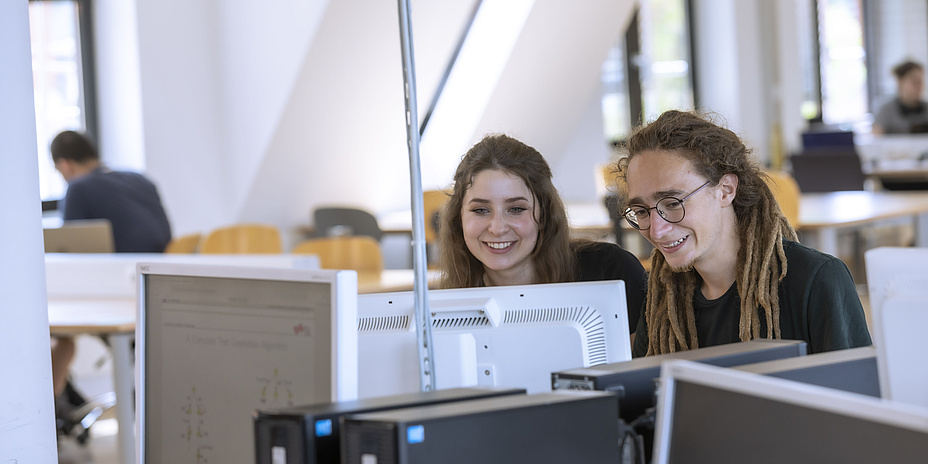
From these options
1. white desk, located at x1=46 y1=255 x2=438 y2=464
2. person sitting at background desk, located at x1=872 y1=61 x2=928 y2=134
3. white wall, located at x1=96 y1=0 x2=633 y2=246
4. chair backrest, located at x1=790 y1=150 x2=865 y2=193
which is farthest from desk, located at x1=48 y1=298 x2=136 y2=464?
person sitting at background desk, located at x1=872 y1=61 x2=928 y2=134

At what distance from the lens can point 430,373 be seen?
1.41 meters

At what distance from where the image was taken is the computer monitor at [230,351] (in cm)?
121

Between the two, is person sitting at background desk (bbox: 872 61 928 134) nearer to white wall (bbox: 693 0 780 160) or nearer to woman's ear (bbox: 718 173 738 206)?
white wall (bbox: 693 0 780 160)

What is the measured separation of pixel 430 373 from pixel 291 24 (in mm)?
4035

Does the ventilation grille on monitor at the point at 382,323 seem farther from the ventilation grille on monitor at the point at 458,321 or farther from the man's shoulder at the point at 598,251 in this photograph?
the man's shoulder at the point at 598,251

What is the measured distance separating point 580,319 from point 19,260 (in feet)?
2.76

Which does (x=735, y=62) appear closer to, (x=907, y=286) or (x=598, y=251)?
(x=598, y=251)

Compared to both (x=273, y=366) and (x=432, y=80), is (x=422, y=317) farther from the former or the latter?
Answer: (x=432, y=80)

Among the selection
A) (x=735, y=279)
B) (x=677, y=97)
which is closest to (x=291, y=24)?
(x=735, y=279)

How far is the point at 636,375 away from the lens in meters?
1.20

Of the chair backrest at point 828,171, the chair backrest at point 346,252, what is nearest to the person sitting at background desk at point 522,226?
the chair backrest at point 346,252

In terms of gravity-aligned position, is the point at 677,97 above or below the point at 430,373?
above

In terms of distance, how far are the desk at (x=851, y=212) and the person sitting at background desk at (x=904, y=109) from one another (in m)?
2.34

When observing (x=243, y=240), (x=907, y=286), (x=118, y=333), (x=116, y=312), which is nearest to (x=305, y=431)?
(x=907, y=286)
